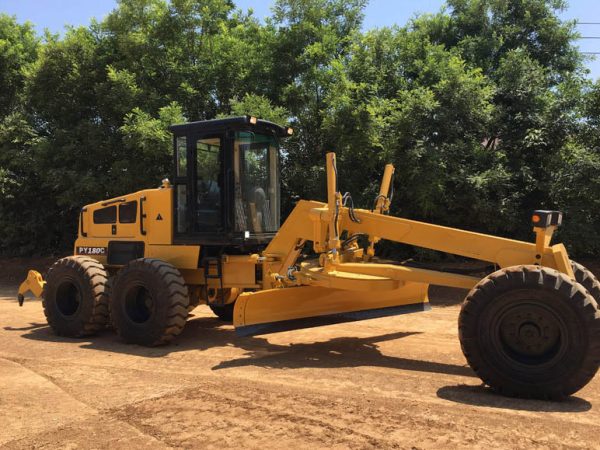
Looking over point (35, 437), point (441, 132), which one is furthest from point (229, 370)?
point (441, 132)

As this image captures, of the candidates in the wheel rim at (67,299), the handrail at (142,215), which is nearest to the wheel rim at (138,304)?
the handrail at (142,215)

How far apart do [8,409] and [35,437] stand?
0.80m

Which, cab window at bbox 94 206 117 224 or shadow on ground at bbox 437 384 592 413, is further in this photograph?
cab window at bbox 94 206 117 224

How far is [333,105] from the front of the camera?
12.2m

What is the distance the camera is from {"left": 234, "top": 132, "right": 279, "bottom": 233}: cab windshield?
706 centimetres

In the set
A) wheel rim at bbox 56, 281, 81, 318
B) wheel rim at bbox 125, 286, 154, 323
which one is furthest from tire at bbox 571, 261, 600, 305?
wheel rim at bbox 56, 281, 81, 318

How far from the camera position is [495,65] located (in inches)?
543

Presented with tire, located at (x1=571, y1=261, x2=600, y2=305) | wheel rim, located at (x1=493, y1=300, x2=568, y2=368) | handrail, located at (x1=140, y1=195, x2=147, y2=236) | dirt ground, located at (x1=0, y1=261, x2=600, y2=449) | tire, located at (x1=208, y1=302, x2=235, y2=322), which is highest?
handrail, located at (x1=140, y1=195, x2=147, y2=236)

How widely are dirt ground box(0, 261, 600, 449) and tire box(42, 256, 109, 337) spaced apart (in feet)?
0.87

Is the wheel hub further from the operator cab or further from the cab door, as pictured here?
the cab door

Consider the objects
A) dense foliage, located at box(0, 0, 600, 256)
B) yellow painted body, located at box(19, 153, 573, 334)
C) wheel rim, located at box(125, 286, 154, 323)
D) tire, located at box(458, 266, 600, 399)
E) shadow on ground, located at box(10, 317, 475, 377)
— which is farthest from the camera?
dense foliage, located at box(0, 0, 600, 256)

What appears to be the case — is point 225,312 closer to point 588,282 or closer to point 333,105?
point 588,282

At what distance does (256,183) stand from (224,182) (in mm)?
512

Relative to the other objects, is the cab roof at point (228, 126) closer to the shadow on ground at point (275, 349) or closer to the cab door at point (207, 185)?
the cab door at point (207, 185)
